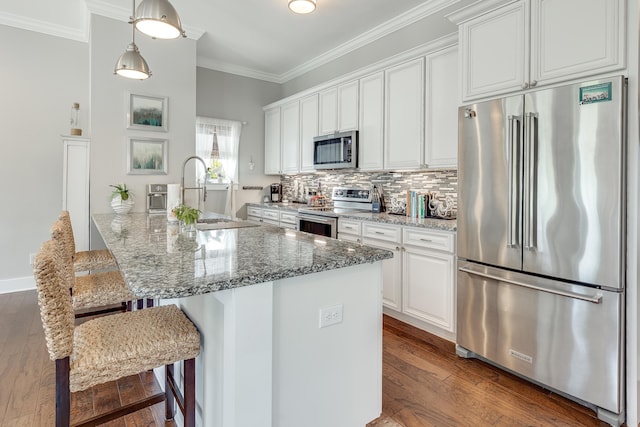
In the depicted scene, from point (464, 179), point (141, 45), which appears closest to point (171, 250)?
point (464, 179)

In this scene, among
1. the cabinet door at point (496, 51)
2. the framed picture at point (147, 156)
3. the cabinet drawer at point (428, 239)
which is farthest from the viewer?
the framed picture at point (147, 156)

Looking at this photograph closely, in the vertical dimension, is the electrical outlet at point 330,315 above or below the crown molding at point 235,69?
below

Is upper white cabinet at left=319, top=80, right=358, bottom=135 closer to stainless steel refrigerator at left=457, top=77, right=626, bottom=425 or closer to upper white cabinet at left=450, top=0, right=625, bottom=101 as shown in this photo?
upper white cabinet at left=450, top=0, right=625, bottom=101

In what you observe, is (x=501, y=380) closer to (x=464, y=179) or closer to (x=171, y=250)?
(x=464, y=179)

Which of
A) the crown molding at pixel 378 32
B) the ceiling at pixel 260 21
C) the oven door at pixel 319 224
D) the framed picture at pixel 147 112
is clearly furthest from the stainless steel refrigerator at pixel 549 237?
the framed picture at pixel 147 112

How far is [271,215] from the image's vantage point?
489cm

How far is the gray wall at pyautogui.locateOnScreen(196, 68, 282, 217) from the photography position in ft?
16.7

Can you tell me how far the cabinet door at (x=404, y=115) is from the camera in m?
3.30

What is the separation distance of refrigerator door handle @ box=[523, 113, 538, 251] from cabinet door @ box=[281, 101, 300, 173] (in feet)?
10.6

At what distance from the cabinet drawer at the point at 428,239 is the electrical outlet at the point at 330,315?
4.91ft

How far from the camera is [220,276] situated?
45.5 inches

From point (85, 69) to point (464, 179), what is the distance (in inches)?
178

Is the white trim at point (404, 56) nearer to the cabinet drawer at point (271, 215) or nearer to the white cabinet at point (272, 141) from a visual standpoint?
the white cabinet at point (272, 141)

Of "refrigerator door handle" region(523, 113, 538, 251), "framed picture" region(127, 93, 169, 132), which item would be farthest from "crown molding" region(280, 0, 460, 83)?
"framed picture" region(127, 93, 169, 132)
